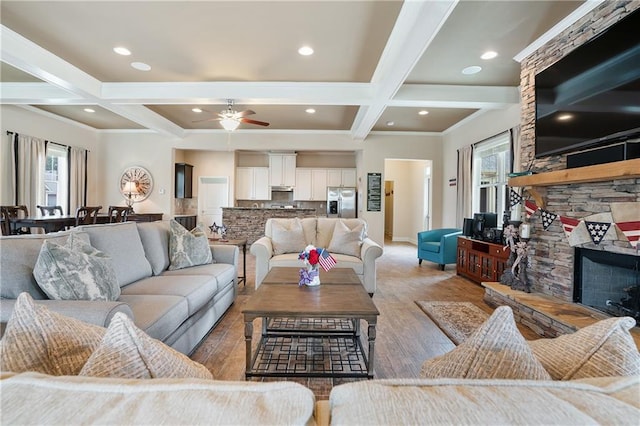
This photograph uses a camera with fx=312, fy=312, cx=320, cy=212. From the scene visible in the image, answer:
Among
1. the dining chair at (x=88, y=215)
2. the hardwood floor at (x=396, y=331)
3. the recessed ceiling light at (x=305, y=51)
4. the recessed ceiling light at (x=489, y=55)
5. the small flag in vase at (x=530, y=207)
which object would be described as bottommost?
the hardwood floor at (x=396, y=331)

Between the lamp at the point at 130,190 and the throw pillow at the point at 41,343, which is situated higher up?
the lamp at the point at 130,190

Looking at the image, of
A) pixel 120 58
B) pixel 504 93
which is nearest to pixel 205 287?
pixel 120 58

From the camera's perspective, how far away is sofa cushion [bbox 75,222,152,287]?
2.40 metres

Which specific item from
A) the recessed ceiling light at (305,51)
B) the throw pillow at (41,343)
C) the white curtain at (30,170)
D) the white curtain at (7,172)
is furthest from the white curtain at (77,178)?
the throw pillow at (41,343)

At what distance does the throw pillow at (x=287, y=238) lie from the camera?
4.15 m

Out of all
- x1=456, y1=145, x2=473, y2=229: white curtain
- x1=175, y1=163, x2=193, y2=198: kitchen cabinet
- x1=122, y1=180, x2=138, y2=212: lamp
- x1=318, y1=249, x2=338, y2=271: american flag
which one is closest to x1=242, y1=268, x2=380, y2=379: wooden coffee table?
x1=318, y1=249, x2=338, y2=271: american flag

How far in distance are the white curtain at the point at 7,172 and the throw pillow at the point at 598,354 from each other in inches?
299

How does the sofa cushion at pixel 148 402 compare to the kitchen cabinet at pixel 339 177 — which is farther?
the kitchen cabinet at pixel 339 177

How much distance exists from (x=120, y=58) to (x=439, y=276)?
18.1ft

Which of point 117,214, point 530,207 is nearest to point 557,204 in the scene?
point 530,207

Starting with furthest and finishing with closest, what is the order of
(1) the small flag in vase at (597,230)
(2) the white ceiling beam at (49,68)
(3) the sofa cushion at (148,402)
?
(2) the white ceiling beam at (49,68), (1) the small flag in vase at (597,230), (3) the sofa cushion at (148,402)

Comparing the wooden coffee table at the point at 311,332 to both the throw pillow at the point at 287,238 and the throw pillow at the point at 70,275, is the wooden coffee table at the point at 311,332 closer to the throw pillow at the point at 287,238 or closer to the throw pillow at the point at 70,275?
the throw pillow at the point at 70,275

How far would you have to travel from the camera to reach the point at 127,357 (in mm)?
582

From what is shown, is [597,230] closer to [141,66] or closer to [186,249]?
[186,249]
